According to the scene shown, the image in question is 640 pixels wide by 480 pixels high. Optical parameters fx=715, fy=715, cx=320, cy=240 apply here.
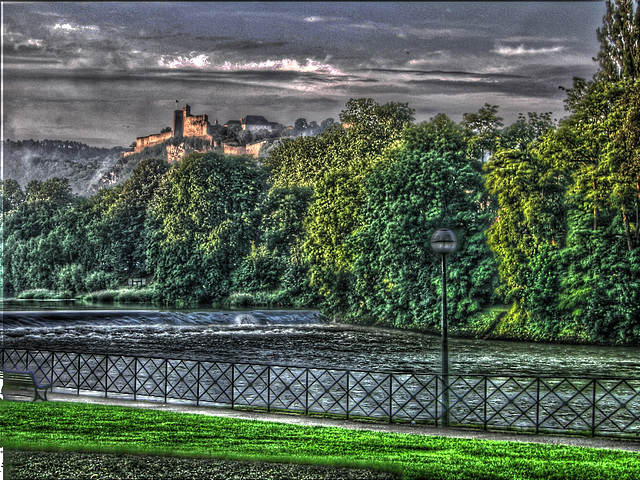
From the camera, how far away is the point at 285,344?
35.4 metres

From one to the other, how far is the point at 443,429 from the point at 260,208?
1784 inches

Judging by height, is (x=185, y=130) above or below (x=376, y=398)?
above

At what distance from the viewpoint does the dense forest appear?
3634cm

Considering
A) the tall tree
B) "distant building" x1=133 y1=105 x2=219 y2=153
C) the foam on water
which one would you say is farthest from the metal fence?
"distant building" x1=133 y1=105 x2=219 y2=153

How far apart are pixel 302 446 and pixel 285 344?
23.4m

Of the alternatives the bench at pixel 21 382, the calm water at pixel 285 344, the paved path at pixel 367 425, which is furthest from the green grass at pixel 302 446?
the calm water at pixel 285 344

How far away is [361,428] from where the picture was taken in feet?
48.6

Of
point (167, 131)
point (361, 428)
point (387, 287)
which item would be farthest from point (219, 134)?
point (361, 428)

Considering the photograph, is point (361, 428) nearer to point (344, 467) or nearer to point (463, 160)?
point (344, 467)

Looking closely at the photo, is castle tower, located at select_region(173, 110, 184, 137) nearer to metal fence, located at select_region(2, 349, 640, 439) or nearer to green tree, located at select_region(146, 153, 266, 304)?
green tree, located at select_region(146, 153, 266, 304)

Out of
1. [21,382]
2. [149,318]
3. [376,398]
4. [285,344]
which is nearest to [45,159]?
[149,318]

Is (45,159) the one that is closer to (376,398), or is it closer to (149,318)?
(149,318)

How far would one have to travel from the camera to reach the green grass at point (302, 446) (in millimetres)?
10508

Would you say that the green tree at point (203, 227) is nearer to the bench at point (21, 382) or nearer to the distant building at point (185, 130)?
the distant building at point (185, 130)
